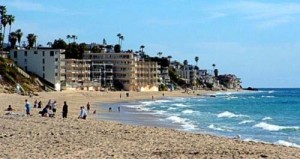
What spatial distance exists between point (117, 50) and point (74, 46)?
63.1 ft

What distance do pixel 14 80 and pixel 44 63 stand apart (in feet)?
53.6

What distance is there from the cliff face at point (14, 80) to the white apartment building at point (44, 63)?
677cm

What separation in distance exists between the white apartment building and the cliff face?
22.2 ft

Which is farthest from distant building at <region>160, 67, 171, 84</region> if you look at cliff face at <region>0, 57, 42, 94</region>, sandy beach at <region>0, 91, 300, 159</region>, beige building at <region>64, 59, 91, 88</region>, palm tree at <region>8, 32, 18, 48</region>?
sandy beach at <region>0, 91, 300, 159</region>

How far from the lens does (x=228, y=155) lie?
55.0ft

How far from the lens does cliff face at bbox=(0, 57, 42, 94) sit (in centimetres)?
8538

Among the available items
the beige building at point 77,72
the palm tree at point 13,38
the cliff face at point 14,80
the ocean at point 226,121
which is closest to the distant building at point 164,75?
the beige building at point 77,72

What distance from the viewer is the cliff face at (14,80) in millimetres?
85375

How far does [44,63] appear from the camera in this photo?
10712 centimetres

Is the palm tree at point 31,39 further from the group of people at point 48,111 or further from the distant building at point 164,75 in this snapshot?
the group of people at point 48,111

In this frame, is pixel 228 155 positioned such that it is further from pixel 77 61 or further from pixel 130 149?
pixel 77 61

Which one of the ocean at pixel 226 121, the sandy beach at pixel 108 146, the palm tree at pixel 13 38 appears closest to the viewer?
the sandy beach at pixel 108 146

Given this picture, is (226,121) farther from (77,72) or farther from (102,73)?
(102,73)

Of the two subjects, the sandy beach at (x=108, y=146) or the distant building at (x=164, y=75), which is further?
the distant building at (x=164, y=75)
